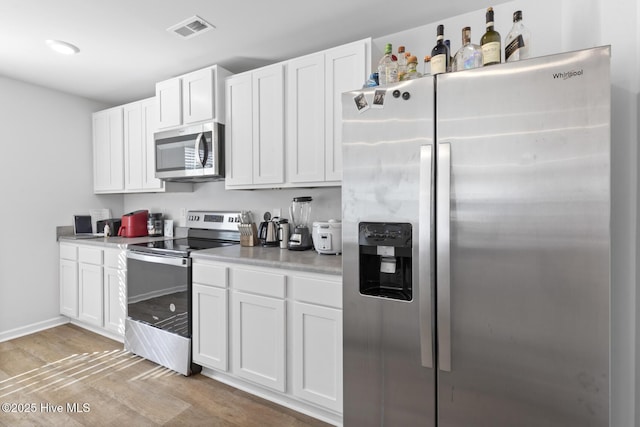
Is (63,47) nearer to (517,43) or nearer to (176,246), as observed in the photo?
(176,246)

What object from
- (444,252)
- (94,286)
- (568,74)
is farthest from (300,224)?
(94,286)

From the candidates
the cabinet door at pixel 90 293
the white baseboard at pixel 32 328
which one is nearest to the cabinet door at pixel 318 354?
the cabinet door at pixel 90 293

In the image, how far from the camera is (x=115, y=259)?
2822mm

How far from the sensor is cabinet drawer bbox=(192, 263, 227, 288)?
213cm

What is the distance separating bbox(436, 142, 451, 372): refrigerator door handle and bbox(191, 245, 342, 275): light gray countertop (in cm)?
55

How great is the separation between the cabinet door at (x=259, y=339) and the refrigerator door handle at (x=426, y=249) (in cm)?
86

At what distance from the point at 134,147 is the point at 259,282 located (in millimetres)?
2198

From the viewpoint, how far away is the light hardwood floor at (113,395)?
1888mm

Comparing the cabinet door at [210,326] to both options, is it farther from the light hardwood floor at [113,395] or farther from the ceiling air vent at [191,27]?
the ceiling air vent at [191,27]

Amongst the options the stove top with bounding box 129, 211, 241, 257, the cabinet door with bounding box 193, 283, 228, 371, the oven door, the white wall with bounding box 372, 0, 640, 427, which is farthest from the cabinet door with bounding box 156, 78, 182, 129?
the white wall with bounding box 372, 0, 640, 427

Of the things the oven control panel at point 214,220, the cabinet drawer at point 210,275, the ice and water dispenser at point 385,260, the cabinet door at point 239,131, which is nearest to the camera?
the ice and water dispenser at point 385,260

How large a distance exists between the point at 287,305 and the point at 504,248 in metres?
1.18

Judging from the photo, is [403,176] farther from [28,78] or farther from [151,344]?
[28,78]

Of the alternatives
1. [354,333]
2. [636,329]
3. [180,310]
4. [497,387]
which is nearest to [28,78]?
[180,310]
